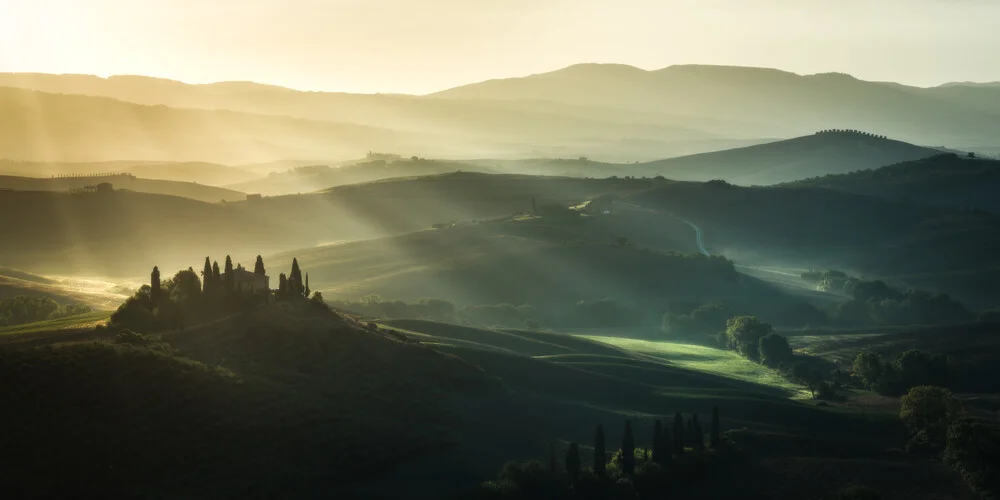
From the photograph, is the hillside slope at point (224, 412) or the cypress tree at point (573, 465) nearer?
the hillside slope at point (224, 412)

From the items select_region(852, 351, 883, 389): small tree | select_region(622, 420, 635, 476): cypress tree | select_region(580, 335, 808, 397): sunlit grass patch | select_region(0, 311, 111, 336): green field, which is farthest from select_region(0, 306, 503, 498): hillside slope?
select_region(852, 351, 883, 389): small tree

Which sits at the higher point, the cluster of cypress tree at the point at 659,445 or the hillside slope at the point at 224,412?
the hillside slope at the point at 224,412

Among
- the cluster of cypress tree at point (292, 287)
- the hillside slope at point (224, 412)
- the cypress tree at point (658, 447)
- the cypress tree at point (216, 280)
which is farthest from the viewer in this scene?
the cluster of cypress tree at point (292, 287)

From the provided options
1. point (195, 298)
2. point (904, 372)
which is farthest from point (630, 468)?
point (904, 372)

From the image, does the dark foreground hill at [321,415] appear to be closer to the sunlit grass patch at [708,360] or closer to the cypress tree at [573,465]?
the cypress tree at [573,465]

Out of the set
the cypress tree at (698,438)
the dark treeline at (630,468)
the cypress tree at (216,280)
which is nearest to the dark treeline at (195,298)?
the cypress tree at (216,280)

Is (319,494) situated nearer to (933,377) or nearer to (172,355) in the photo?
(172,355)

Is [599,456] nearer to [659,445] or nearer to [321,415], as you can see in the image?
[659,445]

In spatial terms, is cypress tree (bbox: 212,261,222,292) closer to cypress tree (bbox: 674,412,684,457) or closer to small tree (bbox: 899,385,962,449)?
cypress tree (bbox: 674,412,684,457)

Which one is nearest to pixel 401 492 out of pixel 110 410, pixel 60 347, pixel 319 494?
pixel 319 494

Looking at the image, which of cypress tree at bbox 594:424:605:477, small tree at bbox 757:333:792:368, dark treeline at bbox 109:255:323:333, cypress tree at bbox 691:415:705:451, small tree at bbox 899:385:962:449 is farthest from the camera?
small tree at bbox 757:333:792:368

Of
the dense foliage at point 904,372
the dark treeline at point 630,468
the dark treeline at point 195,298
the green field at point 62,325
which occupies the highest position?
the dark treeline at point 195,298
